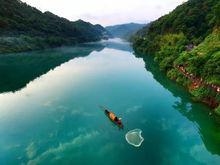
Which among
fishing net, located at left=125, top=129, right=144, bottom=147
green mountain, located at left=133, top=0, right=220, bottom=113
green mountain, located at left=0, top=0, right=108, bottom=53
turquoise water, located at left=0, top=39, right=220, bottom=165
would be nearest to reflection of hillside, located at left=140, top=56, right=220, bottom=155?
turquoise water, located at left=0, top=39, right=220, bottom=165

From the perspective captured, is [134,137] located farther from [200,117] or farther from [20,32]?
[20,32]

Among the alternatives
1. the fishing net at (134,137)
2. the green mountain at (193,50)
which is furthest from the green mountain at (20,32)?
the fishing net at (134,137)

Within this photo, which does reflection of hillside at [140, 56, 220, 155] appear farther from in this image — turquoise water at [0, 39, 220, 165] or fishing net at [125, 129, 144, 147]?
fishing net at [125, 129, 144, 147]

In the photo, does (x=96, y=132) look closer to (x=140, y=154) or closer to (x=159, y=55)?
(x=140, y=154)

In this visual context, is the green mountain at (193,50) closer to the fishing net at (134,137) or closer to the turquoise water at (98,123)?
the turquoise water at (98,123)

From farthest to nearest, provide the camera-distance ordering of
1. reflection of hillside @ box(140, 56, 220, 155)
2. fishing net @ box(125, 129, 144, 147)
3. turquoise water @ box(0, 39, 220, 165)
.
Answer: reflection of hillside @ box(140, 56, 220, 155), fishing net @ box(125, 129, 144, 147), turquoise water @ box(0, 39, 220, 165)

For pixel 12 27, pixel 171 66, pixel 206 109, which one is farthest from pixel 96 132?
pixel 12 27

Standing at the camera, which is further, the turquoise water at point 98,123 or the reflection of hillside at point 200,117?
the reflection of hillside at point 200,117
